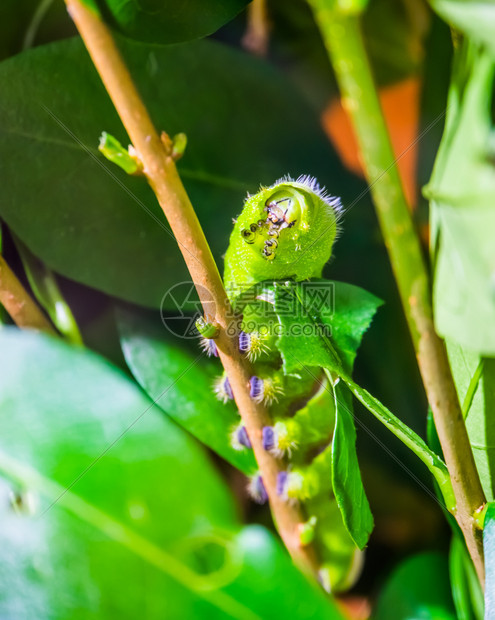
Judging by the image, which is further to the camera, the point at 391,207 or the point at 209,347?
the point at 209,347

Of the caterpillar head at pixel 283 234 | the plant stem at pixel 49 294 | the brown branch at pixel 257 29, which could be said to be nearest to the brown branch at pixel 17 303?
the plant stem at pixel 49 294

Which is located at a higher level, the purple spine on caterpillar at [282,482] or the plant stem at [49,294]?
the plant stem at [49,294]

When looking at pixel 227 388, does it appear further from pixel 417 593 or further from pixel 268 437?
pixel 417 593

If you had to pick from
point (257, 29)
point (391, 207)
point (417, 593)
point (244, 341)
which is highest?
point (257, 29)

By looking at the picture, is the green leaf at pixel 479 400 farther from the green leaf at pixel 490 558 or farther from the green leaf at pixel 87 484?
the green leaf at pixel 87 484

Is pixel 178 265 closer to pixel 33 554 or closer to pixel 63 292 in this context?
pixel 63 292

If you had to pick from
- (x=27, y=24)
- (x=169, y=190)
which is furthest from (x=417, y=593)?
(x=27, y=24)

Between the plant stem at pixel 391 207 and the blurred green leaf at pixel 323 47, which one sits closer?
the plant stem at pixel 391 207
